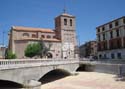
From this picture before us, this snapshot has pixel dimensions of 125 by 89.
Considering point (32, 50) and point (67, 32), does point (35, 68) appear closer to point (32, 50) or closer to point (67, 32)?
point (32, 50)

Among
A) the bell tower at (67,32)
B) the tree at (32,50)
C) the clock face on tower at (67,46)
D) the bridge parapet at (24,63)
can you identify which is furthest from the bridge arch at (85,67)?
the clock face on tower at (67,46)

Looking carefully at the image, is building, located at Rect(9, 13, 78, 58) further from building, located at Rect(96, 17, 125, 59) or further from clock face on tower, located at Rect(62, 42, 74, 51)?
building, located at Rect(96, 17, 125, 59)

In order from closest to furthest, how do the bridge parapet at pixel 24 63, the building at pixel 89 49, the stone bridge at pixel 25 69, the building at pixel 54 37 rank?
the bridge parapet at pixel 24 63, the stone bridge at pixel 25 69, the building at pixel 54 37, the building at pixel 89 49

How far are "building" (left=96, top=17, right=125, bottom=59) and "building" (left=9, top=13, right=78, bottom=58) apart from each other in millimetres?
12249

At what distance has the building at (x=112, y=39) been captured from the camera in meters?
47.9

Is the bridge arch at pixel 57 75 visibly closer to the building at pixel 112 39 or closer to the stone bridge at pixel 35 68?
the stone bridge at pixel 35 68

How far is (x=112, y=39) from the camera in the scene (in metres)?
51.0

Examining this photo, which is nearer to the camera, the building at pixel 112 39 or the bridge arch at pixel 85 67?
the bridge arch at pixel 85 67

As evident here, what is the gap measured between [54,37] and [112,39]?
78.2 feet

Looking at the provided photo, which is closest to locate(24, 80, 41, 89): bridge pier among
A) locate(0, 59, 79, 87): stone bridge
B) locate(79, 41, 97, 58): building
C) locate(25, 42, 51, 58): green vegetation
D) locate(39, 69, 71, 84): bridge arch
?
locate(0, 59, 79, 87): stone bridge

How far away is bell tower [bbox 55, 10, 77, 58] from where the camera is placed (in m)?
66.0

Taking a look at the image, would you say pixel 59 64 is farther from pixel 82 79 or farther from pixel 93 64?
pixel 93 64

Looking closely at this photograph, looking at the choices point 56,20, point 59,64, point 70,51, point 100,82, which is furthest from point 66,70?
point 56,20

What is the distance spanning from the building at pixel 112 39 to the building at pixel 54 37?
482 inches
